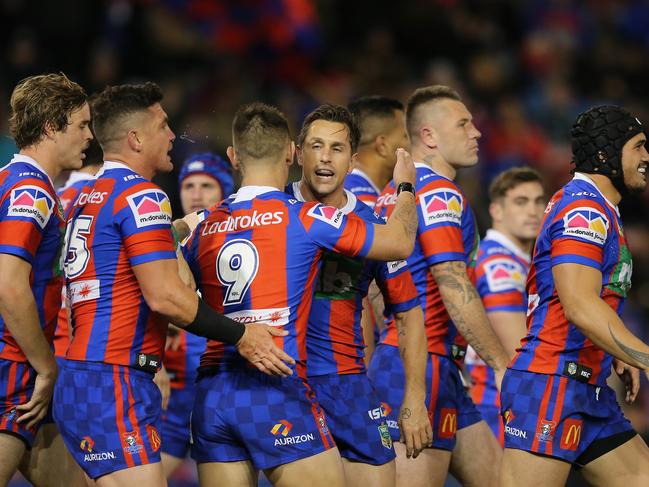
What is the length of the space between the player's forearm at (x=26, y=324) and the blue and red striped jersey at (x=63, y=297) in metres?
1.34

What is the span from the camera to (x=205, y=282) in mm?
5695

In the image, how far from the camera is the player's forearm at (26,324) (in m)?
5.63

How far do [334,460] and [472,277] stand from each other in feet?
6.86

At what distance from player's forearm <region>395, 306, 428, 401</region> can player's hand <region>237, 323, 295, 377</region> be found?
3.05 ft

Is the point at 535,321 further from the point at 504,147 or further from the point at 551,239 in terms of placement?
the point at 504,147

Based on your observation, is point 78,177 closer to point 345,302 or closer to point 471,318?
point 345,302

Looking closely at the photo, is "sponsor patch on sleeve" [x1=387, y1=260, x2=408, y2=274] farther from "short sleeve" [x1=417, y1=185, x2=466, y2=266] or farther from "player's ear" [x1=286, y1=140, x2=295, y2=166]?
"player's ear" [x1=286, y1=140, x2=295, y2=166]

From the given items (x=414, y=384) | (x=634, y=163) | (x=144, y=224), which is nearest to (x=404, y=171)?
(x=414, y=384)

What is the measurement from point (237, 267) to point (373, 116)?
9.51ft

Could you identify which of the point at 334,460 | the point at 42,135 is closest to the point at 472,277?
the point at 334,460

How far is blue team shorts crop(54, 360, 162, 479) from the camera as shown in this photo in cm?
543

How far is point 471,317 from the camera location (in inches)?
258

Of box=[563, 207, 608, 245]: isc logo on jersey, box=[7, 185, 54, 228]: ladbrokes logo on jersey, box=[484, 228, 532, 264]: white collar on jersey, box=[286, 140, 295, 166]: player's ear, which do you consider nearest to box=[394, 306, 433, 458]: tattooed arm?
box=[563, 207, 608, 245]: isc logo on jersey

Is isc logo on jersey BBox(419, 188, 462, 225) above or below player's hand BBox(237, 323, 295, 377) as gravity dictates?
above
